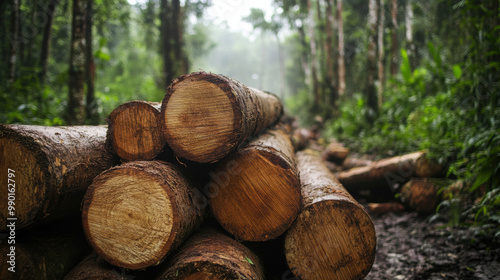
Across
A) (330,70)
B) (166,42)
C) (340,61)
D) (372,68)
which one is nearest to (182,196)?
(372,68)

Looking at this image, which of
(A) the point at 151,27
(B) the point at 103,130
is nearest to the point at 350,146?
(B) the point at 103,130

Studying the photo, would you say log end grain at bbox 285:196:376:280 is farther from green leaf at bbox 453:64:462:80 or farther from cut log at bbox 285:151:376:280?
green leaf at bbox 453:64:462:80

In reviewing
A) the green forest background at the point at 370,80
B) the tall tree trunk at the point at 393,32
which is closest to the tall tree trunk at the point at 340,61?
the green forest background at the point at 370,80

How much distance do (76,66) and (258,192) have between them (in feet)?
17.0

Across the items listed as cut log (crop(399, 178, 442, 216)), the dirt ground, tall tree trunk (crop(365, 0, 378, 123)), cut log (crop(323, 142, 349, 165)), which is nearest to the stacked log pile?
the dirt ground

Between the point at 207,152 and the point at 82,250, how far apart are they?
1.36 m

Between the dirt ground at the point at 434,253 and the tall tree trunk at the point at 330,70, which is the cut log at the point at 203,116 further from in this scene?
the tall tree trunk at the point at 330,70

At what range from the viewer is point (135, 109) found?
2.08 metres

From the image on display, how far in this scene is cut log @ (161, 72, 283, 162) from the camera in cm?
185

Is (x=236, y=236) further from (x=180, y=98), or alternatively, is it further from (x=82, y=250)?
(x=82, y=250)

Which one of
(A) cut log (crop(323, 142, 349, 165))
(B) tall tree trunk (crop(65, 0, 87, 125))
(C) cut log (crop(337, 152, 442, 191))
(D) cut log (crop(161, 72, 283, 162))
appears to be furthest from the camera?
(A) cut log (crop(323, 142, 349, 165))

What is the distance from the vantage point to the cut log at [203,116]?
73.0 inches

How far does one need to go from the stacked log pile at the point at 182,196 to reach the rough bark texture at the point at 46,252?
47 millimetres

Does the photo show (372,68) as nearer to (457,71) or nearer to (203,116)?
(457,71)
